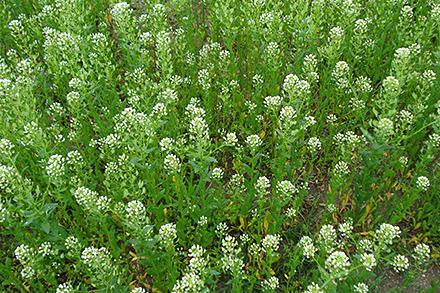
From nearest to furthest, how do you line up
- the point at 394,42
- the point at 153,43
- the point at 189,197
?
the point at 189,197 < the point at 394,42 < the point at 153,43

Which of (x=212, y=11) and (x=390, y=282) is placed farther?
(x=212, y=11)

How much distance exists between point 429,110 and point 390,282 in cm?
173

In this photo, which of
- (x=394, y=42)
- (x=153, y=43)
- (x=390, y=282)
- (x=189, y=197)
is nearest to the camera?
(x=189, y=197)

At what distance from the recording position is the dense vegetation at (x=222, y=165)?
358 cm

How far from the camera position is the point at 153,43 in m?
5.50

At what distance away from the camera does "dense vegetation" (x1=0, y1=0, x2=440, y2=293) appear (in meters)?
3.58

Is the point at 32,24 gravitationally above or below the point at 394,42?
above

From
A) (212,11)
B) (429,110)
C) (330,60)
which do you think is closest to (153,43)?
(212,11)

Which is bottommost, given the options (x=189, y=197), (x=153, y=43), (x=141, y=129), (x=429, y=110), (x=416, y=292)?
(x=416, y=292)

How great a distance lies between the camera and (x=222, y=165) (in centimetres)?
486

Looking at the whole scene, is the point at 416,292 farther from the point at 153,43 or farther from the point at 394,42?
the point at 153,43

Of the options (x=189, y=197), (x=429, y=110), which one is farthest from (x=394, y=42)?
(x=189, y=197)

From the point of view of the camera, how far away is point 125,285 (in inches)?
155

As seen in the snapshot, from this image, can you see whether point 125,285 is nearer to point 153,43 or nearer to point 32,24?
point 153,43
